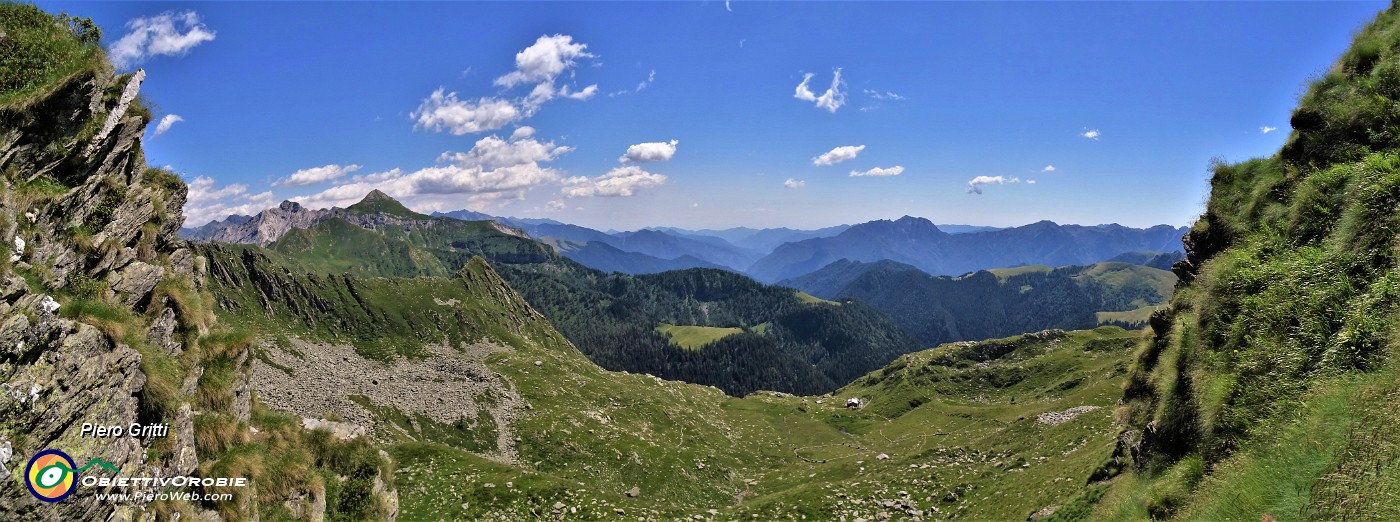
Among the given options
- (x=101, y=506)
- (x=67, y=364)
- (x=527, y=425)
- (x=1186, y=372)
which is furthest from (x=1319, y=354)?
(x=527, y=425)

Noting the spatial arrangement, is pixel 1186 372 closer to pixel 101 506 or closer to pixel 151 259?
pixel 101 506

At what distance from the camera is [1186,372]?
2086cm

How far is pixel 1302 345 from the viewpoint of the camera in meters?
15.6

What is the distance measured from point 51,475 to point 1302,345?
31.6 metres

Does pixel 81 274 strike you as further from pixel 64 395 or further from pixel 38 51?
pixel 38 51

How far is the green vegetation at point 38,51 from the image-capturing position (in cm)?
1802

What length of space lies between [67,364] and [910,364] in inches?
7936

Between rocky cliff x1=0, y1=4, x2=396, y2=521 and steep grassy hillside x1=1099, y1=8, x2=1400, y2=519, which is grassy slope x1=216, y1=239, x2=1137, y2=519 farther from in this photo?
rocky cliff x1=0, y1=4, x2=396, y2=521

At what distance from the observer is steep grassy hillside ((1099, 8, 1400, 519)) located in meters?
12.1

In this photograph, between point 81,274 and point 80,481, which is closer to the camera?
point 80,481

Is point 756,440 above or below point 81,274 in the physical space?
below

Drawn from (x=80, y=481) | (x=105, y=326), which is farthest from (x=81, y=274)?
(x=80, y=481)

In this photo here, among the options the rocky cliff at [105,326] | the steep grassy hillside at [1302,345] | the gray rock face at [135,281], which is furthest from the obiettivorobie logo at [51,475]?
the steep grassy hillside at [1302,345]

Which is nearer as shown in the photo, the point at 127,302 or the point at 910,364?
the point at 127,302
